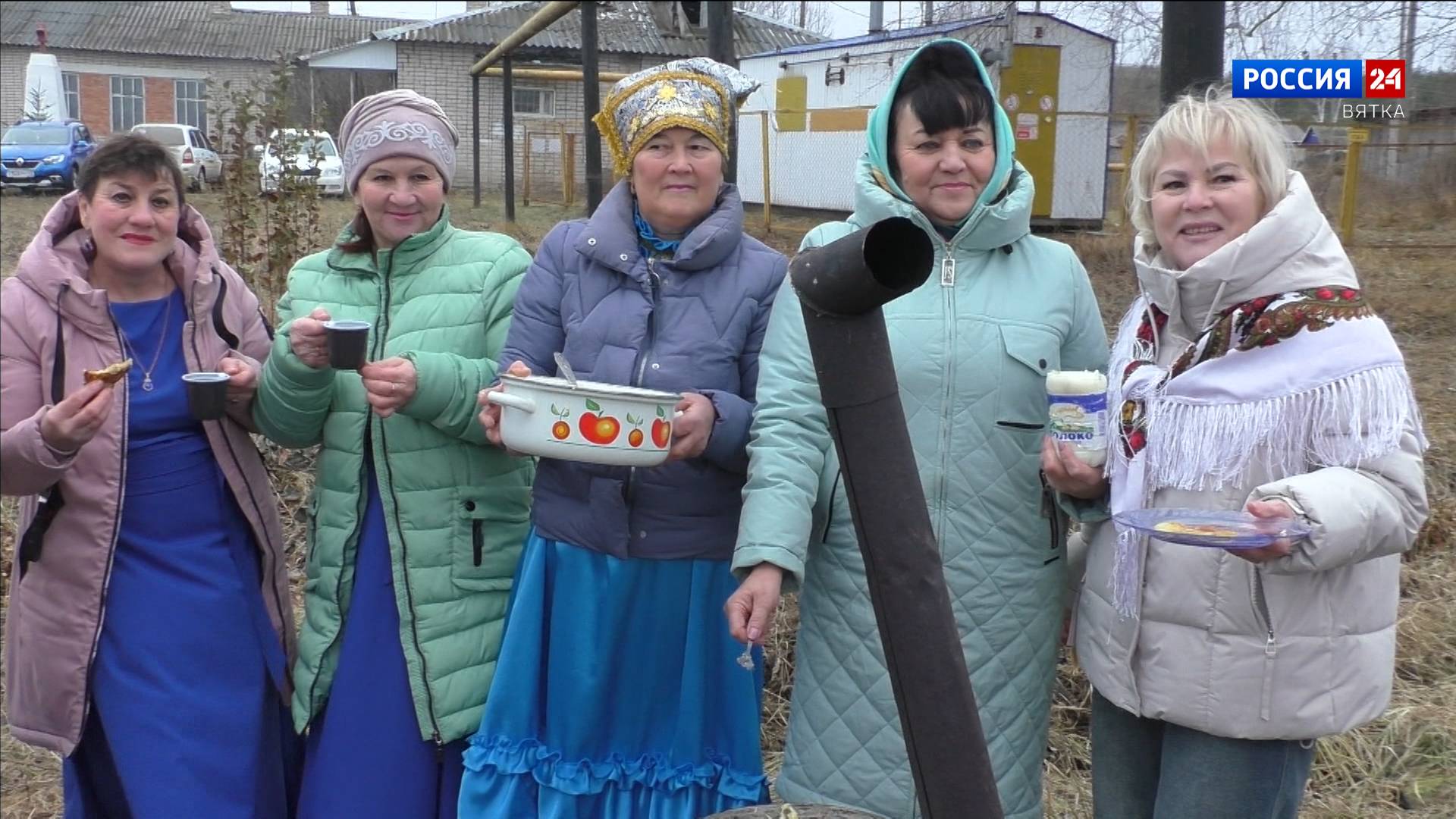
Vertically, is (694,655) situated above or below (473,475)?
below

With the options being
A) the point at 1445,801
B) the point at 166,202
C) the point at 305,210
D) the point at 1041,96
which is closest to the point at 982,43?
the point at 305,210

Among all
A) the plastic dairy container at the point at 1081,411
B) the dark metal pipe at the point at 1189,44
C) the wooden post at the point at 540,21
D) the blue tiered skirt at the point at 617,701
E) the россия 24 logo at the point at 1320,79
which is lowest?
the blue tiered skirt at the point at 617,701

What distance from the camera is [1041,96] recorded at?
16516mm

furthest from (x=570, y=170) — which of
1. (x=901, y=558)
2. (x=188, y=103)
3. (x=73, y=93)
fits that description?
(x=73, y=93)

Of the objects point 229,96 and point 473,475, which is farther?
point 229,96

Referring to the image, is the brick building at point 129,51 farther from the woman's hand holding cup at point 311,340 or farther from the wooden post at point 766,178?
the woman's hand holding cup at point 311,340

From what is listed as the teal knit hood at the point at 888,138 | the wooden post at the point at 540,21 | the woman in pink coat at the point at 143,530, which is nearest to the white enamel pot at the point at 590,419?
the teal knit hood at the point at 888,138

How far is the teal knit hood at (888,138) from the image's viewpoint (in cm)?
231

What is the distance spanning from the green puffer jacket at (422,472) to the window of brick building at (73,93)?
39.7 metres

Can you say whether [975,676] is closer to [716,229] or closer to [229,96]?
[716,229]

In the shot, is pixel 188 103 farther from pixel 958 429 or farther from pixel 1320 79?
pixel 958 429

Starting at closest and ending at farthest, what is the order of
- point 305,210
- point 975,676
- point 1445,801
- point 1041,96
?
1. point 975,676
2. point 1445,801
3. point 305,210
4. point 1041,96

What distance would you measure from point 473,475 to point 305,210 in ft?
11.1

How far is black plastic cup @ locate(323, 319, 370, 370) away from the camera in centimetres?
248
